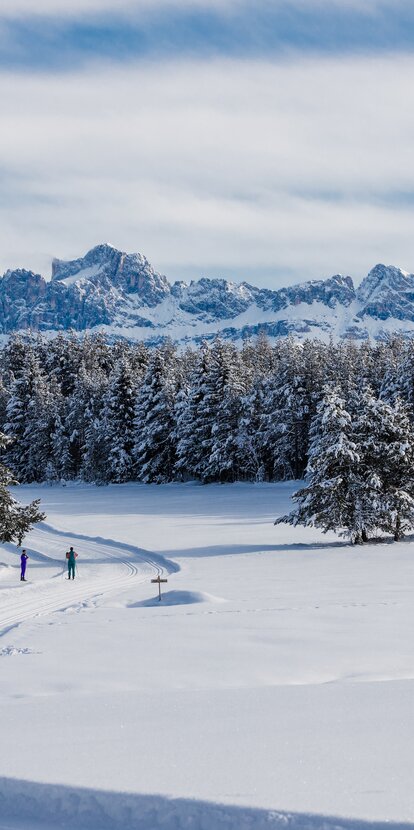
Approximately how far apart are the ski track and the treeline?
1099 inches

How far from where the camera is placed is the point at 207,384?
217 feet

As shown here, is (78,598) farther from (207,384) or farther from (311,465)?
(207,384)

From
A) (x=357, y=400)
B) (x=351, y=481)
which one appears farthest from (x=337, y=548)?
(x=357, y=400)

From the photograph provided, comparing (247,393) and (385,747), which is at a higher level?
(247,393)

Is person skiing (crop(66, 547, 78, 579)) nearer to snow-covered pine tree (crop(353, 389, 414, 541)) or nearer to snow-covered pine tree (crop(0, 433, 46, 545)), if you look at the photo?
snow-covered pine tree (crop(0, 433, 46, 545))

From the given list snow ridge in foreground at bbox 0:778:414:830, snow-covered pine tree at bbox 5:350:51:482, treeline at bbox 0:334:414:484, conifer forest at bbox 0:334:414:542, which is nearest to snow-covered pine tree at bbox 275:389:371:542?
conifer forest at bbox 0:334:414:542

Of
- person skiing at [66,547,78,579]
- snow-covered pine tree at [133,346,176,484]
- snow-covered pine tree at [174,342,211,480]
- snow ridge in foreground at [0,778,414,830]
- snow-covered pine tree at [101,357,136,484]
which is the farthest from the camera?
snow-covered pine tree at [101,357,136,484]

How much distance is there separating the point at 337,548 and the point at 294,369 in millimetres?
37540

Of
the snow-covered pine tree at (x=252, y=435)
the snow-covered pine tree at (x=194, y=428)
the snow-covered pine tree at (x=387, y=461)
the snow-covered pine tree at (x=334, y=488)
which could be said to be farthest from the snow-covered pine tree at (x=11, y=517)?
the snow-covered pine tree at (x=252, y=435)

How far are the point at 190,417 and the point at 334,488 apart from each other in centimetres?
3699

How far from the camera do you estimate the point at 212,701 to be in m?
7.14

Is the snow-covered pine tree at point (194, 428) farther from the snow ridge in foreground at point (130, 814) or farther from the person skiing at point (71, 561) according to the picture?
the snow ridge in foreground at point (130, 814)

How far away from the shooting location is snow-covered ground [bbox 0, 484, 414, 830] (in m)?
4.79

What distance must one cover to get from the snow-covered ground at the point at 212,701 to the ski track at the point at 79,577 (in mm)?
180
